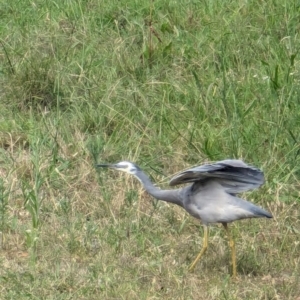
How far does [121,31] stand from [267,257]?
130 inches

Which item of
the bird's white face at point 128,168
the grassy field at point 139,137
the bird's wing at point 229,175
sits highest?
the bird's wing at point 229,175

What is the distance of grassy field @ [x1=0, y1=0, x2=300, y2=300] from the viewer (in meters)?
5.30

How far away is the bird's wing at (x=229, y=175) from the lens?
5051mm

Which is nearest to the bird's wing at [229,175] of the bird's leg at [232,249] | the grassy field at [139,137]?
the bird's leg at [232,249]

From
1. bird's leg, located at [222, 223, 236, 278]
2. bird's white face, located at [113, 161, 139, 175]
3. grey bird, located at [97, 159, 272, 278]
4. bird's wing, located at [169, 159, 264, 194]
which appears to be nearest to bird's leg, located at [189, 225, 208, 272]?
grey bird, located at [97, 159, 272, 278]

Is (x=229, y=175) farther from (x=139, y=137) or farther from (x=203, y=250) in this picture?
(x=139, y=137)

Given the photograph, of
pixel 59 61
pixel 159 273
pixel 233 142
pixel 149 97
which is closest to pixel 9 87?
pixel 59 61

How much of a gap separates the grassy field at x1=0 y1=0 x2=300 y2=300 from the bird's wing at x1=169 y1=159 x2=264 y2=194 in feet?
1.59

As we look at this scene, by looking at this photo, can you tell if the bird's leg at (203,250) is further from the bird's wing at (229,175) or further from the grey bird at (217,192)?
the bird's wing at (229,175)

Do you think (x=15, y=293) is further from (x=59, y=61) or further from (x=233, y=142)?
(x=59, y=61)

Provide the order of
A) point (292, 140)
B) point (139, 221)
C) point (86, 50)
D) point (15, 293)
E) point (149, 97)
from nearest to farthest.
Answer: point (15, 293) → point (139, 221) → point (292, 140) → point (149, 97) → point (86, 50)

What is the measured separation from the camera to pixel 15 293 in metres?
4.96

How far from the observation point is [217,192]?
5.27 meters

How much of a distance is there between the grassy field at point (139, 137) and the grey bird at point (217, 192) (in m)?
0.33
